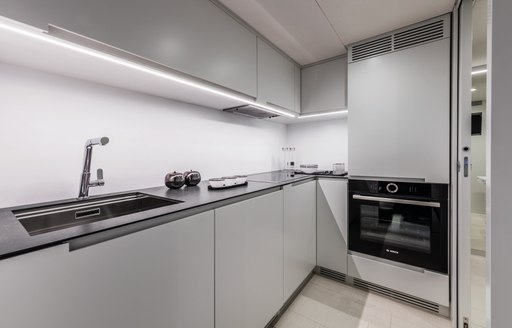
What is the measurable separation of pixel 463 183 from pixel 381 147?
1.83 feet

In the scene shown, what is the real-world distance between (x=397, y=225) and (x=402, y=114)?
909mm

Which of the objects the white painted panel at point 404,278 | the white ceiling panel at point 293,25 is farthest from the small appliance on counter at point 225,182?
the white painted panel at point 404,278

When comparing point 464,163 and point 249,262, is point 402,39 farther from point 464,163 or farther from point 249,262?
point 249,262

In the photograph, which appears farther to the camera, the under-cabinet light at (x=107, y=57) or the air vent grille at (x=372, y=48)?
the air vent grille at (x=372, y=48)

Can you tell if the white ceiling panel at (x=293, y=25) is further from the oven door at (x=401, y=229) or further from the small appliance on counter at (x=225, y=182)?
the oven door at (x=401, y=229)

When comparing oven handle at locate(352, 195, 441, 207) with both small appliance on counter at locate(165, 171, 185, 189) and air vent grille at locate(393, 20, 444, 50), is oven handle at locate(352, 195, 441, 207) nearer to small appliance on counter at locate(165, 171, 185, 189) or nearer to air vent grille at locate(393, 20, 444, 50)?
air vent grille at locate(393, 20, 444, 50)

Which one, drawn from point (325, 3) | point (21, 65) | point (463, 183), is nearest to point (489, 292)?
point (463, 183)

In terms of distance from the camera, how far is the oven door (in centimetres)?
156

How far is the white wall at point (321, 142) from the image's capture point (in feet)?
7.94

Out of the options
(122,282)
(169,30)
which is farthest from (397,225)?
(169,30)

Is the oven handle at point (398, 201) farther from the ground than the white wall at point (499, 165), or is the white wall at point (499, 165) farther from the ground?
the white wall at point (499, 165)

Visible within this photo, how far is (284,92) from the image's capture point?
2039mm

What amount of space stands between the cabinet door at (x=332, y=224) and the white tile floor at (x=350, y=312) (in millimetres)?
254

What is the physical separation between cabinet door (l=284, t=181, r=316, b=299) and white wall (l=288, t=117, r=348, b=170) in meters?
0.60
